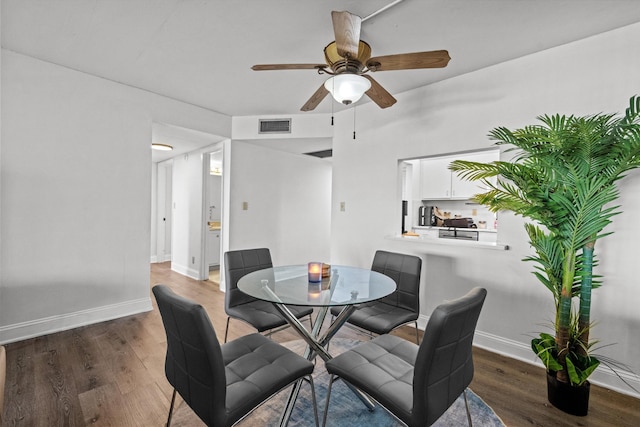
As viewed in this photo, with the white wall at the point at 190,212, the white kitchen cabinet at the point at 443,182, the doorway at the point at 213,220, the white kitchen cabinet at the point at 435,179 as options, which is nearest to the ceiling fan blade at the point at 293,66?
the white wall at the point at 190,212

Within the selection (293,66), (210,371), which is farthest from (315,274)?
(293,66)

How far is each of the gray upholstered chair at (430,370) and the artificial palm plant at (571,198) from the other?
98 cm

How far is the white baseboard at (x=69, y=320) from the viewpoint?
2.58m

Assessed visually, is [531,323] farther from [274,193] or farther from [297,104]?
[274,193]

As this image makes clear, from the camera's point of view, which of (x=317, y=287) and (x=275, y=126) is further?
(x=275, y=126)

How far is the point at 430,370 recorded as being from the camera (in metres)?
1.13

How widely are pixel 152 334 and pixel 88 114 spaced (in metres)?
2.25

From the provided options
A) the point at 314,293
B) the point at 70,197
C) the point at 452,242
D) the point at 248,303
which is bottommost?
the point at 248,303

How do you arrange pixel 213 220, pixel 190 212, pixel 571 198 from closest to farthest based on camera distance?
1. pixel 571 198
2. pixel 190 212
3. pixel 213 220

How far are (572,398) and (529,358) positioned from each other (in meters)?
0.63

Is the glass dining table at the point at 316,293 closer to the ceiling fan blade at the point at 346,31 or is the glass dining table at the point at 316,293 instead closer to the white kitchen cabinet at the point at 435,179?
the ceiling fan blade at the point at 346,31

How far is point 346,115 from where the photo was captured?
375cm

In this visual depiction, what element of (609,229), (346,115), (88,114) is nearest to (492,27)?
(609,229)

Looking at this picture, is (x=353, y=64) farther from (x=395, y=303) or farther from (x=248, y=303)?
(x=248, y=303)
